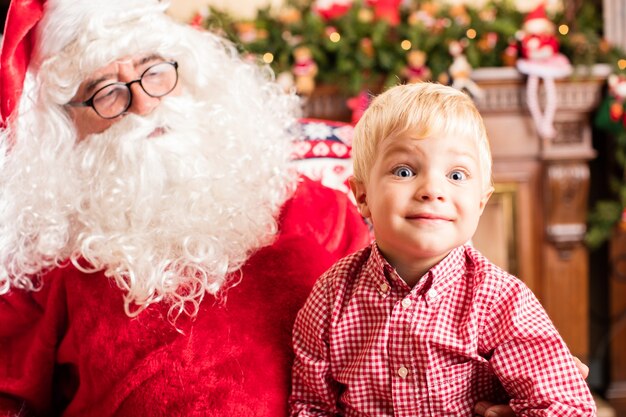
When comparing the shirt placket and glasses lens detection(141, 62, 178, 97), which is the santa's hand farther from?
glasses lens detection(141, 62, 178, 97)

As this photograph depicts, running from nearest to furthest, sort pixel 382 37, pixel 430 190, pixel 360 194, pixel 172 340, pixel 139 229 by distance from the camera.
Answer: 1. pixel 430 190
2. pixel 360 194
3. pixel 172 340
4. pixel 139 229
5. pixel 382 37

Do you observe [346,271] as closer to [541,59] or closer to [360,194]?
[360,194]

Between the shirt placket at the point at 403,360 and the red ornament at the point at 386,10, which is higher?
the red ornament at the point at 386,10

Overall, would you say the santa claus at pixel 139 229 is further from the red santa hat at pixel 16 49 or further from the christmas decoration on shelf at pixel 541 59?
the christmas decoration on shelf at pixel 541 59

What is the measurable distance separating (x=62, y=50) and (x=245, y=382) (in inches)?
31.9

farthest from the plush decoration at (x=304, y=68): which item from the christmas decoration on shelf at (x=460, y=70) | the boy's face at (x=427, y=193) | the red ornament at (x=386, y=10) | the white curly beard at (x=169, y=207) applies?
the boy's face at (x=427, y=193)

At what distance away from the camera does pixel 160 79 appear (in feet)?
4.67

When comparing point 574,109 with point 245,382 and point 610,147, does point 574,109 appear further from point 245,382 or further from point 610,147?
point 245,382

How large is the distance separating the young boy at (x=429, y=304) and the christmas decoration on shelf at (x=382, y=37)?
1609 mm

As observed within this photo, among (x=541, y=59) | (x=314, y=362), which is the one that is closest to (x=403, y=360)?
(x=314, y=362)

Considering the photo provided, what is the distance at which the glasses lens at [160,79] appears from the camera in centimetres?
140

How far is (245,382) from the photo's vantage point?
117 centimetres

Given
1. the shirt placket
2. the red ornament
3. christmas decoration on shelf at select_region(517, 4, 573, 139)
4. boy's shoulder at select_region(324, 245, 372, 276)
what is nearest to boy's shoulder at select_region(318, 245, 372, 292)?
boy's shoulder at select_region(324, 245, 372, 276)

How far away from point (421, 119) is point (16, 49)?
3.02 ft
